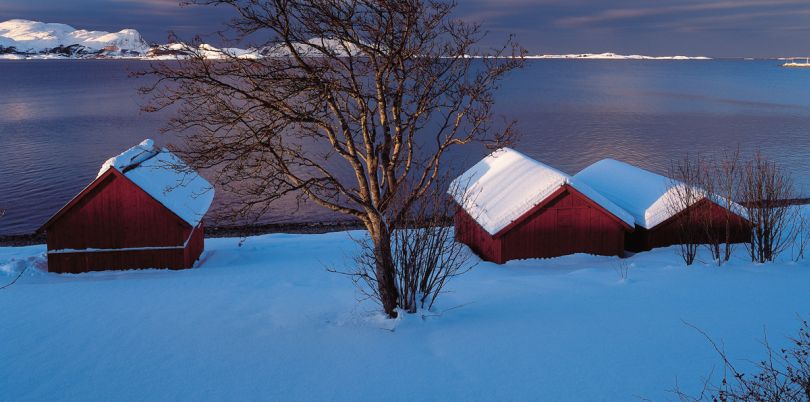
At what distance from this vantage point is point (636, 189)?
91.9 feet

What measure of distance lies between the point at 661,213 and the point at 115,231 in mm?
22746

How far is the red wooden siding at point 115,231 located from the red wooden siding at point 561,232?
520 inches

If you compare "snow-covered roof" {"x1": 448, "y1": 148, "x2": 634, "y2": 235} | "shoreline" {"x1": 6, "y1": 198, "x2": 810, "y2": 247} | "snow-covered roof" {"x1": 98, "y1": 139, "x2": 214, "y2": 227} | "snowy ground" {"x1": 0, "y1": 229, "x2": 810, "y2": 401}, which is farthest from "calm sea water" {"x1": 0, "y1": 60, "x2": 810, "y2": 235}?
"snowy ground" {"x1": 0, "y1": 229, "x2": 810, "y2": 401}

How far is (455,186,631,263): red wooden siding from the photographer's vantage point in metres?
23.9

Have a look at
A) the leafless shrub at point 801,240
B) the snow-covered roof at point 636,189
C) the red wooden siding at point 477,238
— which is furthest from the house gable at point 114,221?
the leafless shrub at point 801,240

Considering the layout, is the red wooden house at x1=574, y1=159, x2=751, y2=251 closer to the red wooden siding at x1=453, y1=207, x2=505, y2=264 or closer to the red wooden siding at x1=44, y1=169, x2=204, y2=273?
the red wooden siding at x1=453, y1=207, x2=505, y2=264

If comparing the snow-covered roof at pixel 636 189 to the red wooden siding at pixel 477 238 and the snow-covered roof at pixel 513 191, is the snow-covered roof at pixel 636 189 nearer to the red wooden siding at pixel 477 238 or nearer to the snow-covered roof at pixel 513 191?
the snow-covered roof at pixel 513 191

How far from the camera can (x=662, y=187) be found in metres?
27.1

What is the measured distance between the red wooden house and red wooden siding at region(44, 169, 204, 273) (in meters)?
19.1

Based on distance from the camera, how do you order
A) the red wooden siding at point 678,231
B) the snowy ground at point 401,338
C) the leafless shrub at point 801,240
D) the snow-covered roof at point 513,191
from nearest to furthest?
the snowy ground at point 401,338
the leafless shrub at point 801,240
the snow-covered roof at point 513,191
the red wooden siding at point 678,231

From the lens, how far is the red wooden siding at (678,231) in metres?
23.8

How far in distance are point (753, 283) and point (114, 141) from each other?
71187mm

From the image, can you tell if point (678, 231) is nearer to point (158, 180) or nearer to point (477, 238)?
point (477, 238)

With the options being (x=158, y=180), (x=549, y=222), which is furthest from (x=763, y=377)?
(x=158, y=180)
